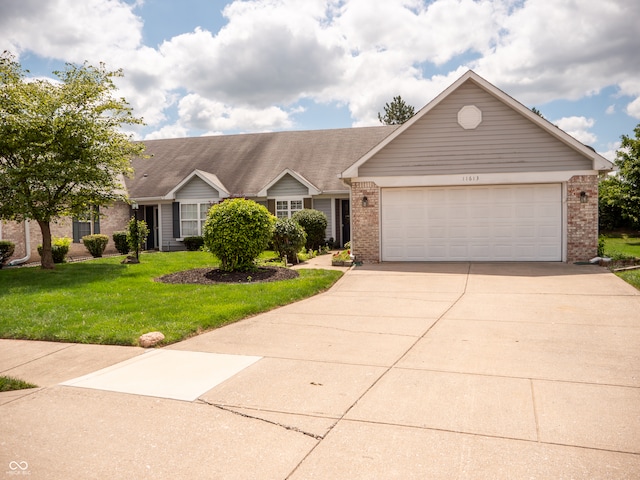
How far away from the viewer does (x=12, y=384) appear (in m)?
5.25

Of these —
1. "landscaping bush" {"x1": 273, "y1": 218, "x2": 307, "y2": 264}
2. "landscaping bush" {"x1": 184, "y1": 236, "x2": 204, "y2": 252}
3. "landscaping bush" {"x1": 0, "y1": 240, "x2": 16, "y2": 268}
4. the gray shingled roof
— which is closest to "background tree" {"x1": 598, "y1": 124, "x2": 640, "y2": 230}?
the gray shingled roof

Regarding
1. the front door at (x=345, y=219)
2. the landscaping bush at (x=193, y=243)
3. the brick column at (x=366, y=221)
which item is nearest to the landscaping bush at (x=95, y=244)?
the landscaping bush at (x=193, y=243)

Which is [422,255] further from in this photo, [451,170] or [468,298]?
[468,298]

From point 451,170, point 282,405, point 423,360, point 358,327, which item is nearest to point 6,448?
point 282,405

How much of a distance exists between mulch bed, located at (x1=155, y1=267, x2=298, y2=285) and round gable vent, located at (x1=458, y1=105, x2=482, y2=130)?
6.87 metres

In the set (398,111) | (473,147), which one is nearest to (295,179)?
(473,147)

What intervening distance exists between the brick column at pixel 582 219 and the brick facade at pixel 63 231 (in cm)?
1471

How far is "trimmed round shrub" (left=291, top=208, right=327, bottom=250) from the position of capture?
18953 millimetres

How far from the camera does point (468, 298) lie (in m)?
9.91

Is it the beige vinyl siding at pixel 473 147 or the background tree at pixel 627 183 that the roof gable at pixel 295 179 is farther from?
the background tree at pixel 627 183

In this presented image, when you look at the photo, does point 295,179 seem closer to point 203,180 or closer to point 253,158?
point 203,180

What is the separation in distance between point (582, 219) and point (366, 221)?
6.28 m

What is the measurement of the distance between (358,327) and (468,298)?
323 centimetres

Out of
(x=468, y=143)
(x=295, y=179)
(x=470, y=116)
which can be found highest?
(x=470, y=116)
